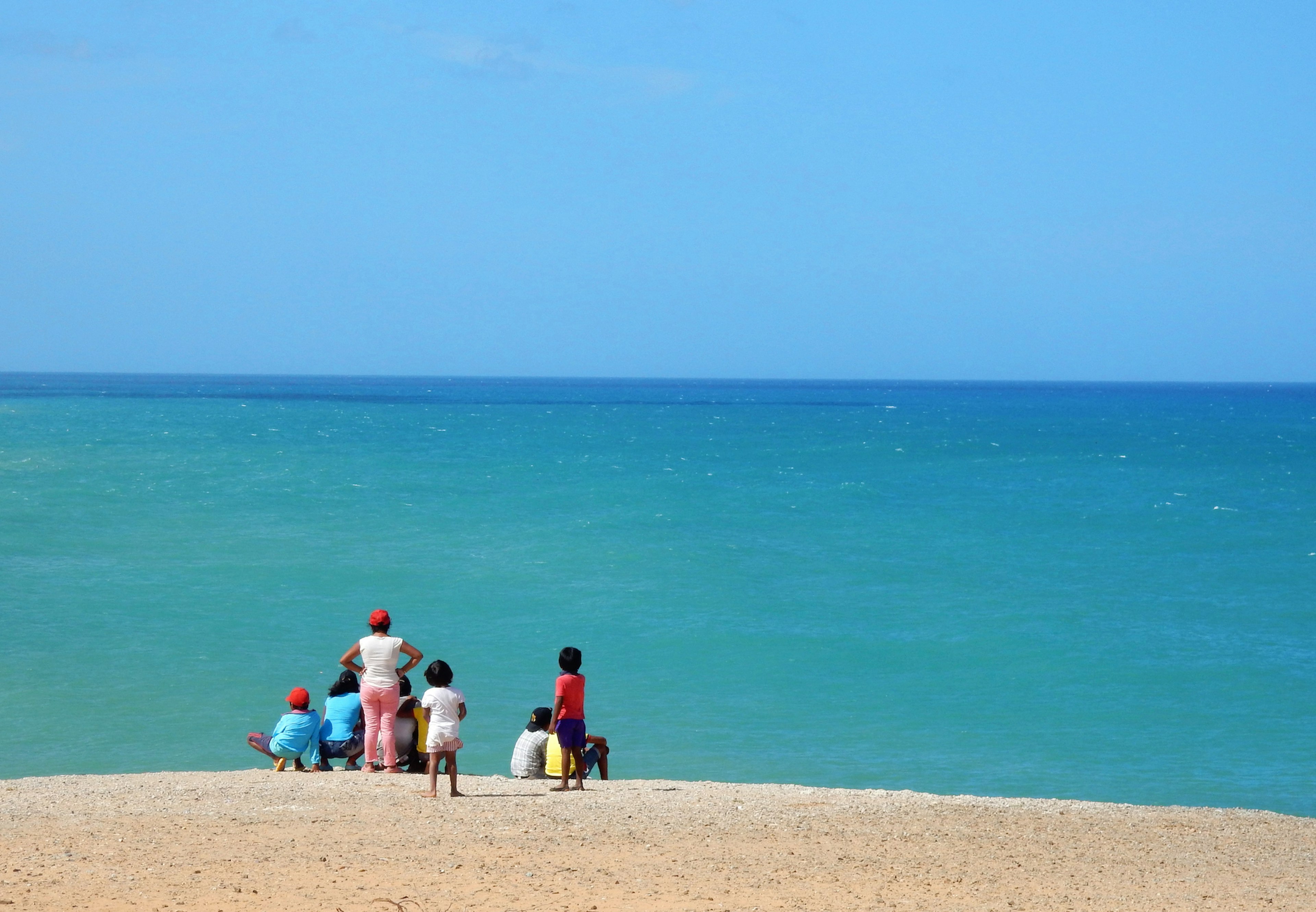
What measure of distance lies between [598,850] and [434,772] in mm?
1806

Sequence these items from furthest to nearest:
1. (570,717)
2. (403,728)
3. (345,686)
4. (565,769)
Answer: (345,686)
(403,728)
(565,769)
(570,717)

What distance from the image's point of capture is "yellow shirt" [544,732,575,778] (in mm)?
10148

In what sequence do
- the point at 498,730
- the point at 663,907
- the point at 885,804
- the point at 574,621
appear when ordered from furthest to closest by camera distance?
the point at 574,621, the point at 498,730, the point at 885,804, the point at 663,907

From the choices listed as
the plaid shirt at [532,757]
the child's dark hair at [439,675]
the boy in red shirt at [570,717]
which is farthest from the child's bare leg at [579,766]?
the child's dark hair at [439,675]

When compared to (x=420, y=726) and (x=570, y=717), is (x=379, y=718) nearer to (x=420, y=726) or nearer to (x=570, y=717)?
(x=420, y=726)

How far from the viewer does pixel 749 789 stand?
1041 cm

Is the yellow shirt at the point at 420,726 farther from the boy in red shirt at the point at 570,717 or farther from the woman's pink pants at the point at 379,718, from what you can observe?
the boy in red shirt at the point at 570,717

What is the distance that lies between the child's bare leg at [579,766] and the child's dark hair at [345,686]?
1963mm

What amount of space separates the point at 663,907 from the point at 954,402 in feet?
509

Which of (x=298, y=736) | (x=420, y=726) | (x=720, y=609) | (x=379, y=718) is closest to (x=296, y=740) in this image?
(x=298, y=736)

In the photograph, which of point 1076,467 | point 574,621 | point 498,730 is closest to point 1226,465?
point 1076,467

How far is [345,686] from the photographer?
10453 mm

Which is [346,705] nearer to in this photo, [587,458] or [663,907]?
[663,907]

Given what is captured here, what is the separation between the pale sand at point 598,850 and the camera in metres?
6.84
